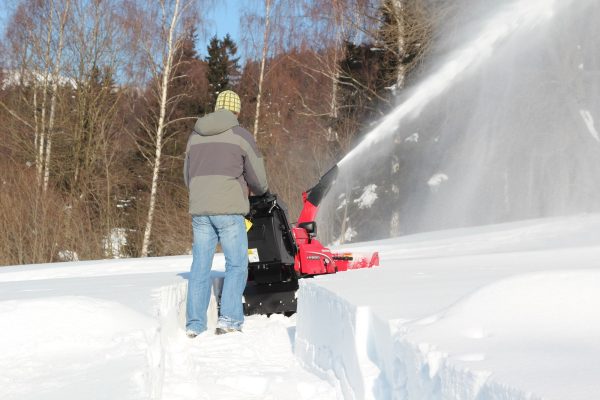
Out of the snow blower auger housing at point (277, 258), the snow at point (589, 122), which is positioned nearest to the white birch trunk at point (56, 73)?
the snow at point (589, 122)

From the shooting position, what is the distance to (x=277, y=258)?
19.6 ft

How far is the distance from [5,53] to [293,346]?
799 inches

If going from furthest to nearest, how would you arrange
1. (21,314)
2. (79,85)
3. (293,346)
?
(79,85) → (293,346) → (21,314)

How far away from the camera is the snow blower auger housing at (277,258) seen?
595 cm

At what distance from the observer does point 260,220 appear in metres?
5.98

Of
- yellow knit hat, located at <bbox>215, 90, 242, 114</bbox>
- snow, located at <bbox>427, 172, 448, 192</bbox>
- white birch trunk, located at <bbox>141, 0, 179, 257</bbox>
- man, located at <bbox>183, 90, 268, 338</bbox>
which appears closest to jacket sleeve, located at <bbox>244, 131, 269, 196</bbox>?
man, located at <bbox>183, 90, 268, 338</bbox>

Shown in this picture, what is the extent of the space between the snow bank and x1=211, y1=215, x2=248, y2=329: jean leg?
69 centimetres

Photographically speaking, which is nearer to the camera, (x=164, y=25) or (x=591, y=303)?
(x=591, y=303)

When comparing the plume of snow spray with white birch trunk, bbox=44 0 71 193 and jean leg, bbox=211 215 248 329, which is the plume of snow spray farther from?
white birch trunk, bbox=44 0 71 193

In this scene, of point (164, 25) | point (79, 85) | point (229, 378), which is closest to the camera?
point (229, 378)

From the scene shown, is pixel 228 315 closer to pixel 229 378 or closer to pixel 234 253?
pixel 234 253

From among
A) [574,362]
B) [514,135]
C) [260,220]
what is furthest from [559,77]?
[574,362]

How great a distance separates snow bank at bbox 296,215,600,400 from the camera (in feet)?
7.14

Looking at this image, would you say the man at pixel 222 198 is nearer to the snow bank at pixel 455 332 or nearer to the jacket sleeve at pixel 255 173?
the jacket sleeve at pixel 255 173
